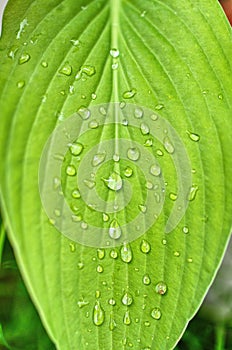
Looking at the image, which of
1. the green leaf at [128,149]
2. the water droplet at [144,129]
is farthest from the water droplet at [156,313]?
the water droplet at [144,129]

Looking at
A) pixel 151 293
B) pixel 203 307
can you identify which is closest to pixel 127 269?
pixel 151 293

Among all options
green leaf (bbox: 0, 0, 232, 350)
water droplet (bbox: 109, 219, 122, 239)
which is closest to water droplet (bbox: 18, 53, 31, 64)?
green leaf (bbox: 0, 0, 232, 350)

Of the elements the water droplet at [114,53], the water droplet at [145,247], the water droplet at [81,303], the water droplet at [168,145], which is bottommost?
the water droplet at [81,303]

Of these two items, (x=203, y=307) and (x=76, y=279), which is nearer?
(x=76, y=279)

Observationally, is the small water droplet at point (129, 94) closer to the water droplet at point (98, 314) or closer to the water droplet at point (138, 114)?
the water droplet at point (138, 114)

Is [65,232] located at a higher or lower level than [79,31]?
lower

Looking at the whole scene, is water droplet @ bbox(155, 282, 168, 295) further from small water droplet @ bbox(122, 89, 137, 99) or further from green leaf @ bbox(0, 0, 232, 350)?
small water droplet @ bbox(122, 89, 137, 99)

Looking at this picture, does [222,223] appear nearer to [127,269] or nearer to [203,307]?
[127,269]
